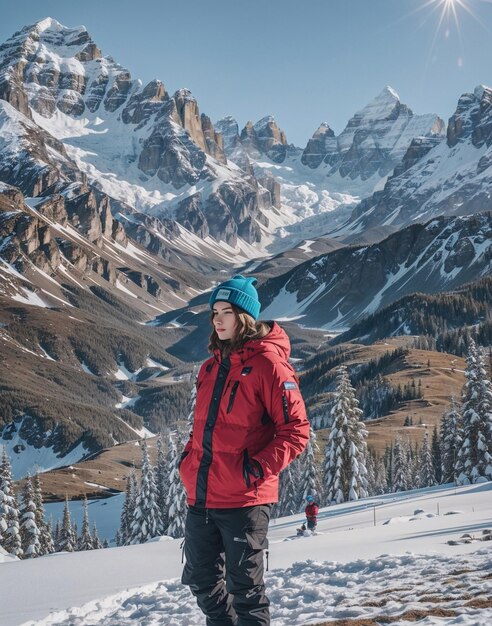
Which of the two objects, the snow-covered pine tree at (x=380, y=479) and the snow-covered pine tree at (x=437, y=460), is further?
the snow-covered pine tree at (x=380, y=479)

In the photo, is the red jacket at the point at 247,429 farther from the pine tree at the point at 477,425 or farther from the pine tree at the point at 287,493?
the pine tree at the point at 287,493

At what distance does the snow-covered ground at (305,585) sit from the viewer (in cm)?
870

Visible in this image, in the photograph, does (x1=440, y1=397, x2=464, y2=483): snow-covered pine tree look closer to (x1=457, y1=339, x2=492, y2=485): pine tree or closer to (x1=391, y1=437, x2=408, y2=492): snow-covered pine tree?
(x1=457, y1=339, x2=492, y2=485): pine tree

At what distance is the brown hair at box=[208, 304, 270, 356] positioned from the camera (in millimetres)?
7266

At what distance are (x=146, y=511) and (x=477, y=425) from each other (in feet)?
104

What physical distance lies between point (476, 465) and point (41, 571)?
129 ft

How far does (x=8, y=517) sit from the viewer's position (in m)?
50.2

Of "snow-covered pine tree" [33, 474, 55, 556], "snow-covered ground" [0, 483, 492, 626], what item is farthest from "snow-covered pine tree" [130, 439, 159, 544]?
"snow-covered ground" [0, 483, 492, 626]

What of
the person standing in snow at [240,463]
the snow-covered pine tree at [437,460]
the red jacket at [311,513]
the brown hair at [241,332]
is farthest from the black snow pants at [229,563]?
the snow-covered pine tree at [437,460]

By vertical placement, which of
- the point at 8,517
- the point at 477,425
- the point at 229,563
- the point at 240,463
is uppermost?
the point at 477,425

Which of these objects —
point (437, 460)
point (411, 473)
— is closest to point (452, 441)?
point (437, 460)

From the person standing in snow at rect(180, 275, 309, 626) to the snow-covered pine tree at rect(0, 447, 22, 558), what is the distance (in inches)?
1806

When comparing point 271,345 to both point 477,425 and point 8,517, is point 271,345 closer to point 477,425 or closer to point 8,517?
point 477,425

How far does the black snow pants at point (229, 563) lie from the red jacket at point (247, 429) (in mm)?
181
